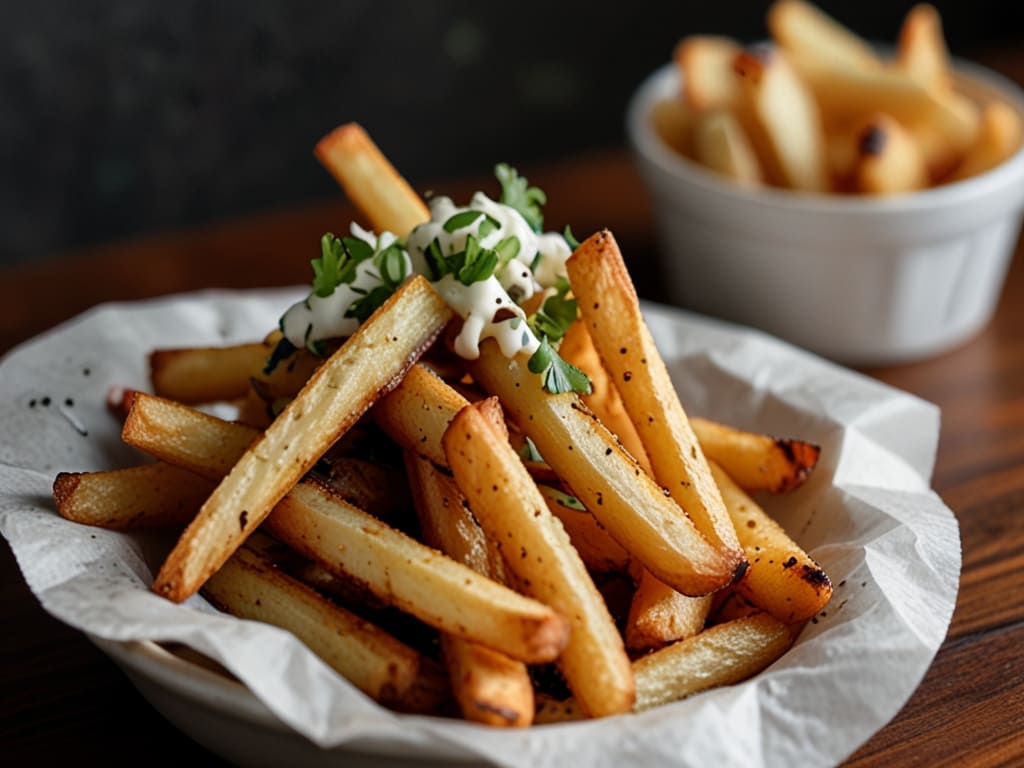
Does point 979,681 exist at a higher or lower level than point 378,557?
lower

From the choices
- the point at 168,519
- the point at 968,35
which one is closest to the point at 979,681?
the point at 168,519

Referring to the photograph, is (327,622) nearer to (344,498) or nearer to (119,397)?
(344,498)

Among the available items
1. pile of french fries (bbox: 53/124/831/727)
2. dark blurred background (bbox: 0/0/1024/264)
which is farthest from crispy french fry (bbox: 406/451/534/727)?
dark blurred background (bbox: 0/0/1024/264)

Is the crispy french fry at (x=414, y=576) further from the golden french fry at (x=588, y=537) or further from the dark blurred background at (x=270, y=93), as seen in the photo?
the dark blurred background at (x=270, y=93)

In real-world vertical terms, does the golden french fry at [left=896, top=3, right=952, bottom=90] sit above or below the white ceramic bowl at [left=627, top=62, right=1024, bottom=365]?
above

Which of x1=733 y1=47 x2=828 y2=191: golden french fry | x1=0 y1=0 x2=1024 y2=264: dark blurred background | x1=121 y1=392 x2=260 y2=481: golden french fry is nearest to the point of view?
x1=121 y1=392 x2=260 y2=481: golden french fry

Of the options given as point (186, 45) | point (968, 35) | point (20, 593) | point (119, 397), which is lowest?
point (968, 35)

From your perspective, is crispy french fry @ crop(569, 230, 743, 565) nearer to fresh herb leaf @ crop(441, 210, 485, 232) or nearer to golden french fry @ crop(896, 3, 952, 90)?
fresh herb leaf @ crop(441, 210, 485, 232)
